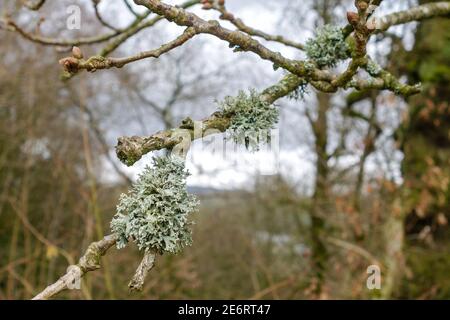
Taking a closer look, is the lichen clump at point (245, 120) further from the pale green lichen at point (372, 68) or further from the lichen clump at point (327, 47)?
the pale green lichen at point (372, 68)

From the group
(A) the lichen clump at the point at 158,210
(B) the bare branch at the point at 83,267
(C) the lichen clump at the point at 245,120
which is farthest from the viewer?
(C) the lichen clump at the point at 245,120

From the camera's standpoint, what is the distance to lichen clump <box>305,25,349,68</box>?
1.91 meters

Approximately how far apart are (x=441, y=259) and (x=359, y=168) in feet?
8.35

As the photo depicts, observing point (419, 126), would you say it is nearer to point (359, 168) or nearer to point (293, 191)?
point (359, 168)

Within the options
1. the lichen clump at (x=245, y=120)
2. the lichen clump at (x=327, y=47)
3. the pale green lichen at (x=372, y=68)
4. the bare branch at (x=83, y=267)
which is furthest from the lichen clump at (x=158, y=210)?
the pale green lichen at (x=372, y=68)

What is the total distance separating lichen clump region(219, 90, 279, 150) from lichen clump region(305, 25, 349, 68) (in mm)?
440

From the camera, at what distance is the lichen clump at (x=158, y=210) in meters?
1.30

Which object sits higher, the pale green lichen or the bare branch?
the pale green lichen

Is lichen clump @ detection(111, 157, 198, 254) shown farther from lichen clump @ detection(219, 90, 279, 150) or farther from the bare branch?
lichen clump @ detection(219, 90, 279, 150)

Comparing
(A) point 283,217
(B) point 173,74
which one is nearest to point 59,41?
(B) point 173,74

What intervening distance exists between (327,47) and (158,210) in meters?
1.02

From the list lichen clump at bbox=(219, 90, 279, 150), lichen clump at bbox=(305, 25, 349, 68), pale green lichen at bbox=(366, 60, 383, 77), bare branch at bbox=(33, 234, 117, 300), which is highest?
lichen clump at bbox=(305, 25, 349, 68)

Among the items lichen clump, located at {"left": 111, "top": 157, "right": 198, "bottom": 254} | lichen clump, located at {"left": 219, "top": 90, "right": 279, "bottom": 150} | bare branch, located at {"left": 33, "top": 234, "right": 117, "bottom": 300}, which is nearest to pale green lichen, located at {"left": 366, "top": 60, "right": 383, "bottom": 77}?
lichen clump, located at {"left": 219, "top": 90, "right": 279, "bottom": 150}

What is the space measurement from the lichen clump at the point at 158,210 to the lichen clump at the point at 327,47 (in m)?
0.82
